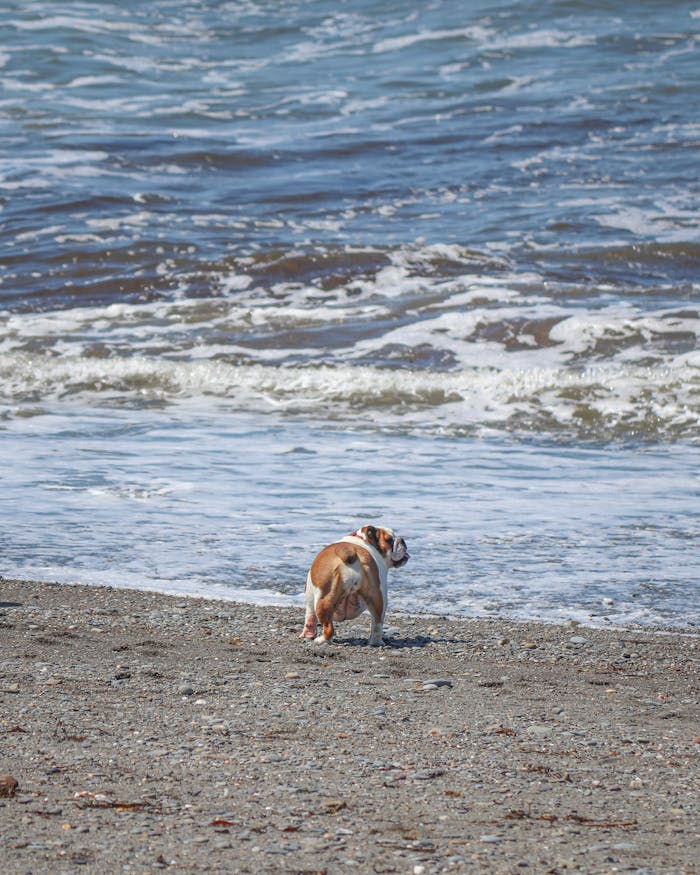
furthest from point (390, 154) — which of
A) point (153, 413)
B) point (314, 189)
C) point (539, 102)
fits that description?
point (153, 413)

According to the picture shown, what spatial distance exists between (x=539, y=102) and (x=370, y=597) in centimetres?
2056

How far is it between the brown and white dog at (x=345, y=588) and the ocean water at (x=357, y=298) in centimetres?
66

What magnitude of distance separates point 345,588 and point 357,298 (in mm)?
10590

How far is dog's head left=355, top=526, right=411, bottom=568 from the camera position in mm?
5500

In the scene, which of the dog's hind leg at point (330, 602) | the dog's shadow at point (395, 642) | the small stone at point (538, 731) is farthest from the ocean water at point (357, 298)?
the small stone at point (538, 731)

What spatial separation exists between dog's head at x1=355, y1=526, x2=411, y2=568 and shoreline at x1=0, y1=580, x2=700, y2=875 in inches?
13.9

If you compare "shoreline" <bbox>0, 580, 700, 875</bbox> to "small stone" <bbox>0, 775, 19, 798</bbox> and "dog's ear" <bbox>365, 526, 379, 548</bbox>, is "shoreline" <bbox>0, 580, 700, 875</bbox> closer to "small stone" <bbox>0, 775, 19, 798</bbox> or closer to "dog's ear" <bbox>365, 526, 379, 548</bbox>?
"small stone" <bbox>0, 775, 19, 798</bbox>

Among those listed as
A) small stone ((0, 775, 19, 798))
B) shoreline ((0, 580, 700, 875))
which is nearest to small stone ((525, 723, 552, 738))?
shoreline ((0, 580, 700, 875))

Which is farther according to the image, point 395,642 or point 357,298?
point 357,298

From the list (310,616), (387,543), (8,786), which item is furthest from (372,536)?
(8,786)

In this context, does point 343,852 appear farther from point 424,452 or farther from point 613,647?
point 424,452

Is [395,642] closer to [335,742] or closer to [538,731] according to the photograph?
[538,731]

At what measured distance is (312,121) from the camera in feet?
80.5

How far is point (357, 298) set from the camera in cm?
1555
